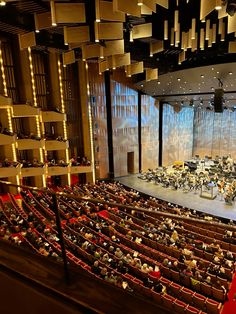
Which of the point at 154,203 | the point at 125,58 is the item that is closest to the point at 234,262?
the point at 154,203

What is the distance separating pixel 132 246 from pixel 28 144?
A: 31.2ft

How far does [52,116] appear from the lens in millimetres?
16531

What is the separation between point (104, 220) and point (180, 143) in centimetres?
1686

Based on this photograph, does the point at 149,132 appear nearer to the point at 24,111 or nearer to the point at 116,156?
the point at 116,156

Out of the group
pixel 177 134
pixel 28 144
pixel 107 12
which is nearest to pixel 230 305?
pixel 107 12

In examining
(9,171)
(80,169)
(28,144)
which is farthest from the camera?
(80,169)

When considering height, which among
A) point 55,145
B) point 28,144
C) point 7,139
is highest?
point 7,139

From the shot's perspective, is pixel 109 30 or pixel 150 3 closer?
pixel 150 3

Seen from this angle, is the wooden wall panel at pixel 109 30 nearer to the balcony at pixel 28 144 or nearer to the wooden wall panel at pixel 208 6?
the wooden wall panel at pixel 208 6

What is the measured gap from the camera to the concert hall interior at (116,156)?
1.85 meters

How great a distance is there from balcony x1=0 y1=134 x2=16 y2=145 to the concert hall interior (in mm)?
59

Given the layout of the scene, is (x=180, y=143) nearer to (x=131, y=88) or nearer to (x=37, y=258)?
(x=131, y=88)

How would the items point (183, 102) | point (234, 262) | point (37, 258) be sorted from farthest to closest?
point (183, 102) → point (234, 262) → point (37, 258)

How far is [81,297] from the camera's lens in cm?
151
